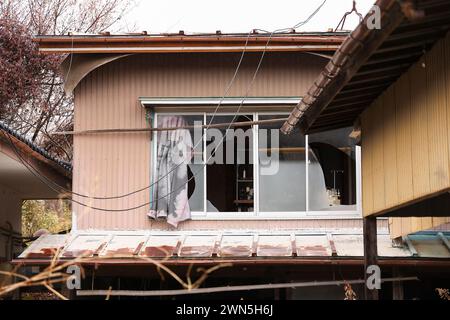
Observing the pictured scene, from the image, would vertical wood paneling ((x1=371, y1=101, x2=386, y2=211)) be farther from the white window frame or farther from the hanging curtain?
the hanging curtain

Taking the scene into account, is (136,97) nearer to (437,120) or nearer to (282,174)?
(282,174)

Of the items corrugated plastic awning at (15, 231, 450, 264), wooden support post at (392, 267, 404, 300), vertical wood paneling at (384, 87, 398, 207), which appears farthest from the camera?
wooden support post at (392, 267, 404, 300)

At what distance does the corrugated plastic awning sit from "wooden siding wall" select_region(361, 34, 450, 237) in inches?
84.3

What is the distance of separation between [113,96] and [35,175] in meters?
2.64

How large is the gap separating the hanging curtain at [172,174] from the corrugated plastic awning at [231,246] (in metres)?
0.34

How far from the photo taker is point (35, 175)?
46.4 ft

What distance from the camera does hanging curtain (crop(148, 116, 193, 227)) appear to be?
12141 mm

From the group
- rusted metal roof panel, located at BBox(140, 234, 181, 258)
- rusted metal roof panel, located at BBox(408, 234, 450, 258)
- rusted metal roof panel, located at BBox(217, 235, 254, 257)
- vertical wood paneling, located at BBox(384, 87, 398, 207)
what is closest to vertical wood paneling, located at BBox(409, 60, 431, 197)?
vertical wood paneling, located at BBox(384, 87, 398, 207)

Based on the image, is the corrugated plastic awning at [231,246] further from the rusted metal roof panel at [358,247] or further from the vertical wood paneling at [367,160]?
the vertical wood paneling at [367,160]

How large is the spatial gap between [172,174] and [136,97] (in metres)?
1.33

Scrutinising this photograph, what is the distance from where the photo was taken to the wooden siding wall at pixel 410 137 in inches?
237

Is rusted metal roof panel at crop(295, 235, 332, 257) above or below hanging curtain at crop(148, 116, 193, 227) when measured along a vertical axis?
below

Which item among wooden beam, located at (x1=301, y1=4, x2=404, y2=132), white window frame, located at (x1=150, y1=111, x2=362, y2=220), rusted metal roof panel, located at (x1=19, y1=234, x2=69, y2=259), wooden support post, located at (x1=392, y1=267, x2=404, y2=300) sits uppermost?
wooden beam, located at (x1=301, y1=4, x2=404, y2=132)
